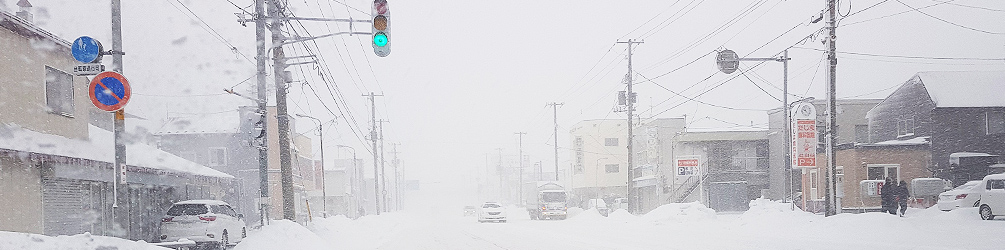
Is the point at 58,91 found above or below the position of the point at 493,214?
above

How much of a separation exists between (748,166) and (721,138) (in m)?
2.80

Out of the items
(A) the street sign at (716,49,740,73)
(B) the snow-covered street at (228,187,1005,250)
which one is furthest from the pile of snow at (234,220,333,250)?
(A) the street sign at (716,49,740,73)

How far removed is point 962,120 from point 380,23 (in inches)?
1346

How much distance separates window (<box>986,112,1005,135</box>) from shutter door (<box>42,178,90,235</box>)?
37.9 metres

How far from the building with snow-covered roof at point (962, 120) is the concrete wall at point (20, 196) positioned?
35954 mm

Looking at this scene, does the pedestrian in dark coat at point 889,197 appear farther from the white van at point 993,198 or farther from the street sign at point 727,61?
the street sign at point 727,61

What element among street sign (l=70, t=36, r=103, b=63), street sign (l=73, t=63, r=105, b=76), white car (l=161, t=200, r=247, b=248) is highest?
street sign (l=70, t=36, r=103, b=63)

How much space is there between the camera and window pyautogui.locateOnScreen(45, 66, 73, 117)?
19.7 metres

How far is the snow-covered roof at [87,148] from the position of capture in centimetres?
1678

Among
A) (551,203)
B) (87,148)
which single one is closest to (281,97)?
(87,148)

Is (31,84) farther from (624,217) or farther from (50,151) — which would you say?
(624,217)

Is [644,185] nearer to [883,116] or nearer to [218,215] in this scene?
[883,116]

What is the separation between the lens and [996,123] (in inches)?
1375

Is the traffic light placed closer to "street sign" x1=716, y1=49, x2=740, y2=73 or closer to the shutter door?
the shutter door
